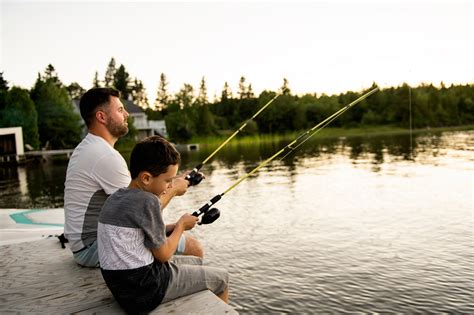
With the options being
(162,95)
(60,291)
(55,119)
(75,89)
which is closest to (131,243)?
(60,291)

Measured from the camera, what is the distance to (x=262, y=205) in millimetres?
13656

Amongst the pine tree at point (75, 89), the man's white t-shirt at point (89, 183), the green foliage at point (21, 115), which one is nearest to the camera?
the man's white t-shirt at point (89, 183)

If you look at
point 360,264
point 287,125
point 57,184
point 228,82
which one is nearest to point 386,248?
point 360,264

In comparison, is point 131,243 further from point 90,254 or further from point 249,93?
point 249,93

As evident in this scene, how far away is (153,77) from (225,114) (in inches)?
1061

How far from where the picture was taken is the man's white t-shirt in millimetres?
3893

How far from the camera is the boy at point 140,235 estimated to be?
304cm

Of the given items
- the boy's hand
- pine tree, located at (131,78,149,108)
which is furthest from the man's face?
pine tree, located at (131,78,149,108)

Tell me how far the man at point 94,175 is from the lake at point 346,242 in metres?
2.49

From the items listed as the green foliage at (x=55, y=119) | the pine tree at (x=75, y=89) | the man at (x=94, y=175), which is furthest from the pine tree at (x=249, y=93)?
the man at (x=94, y=175)

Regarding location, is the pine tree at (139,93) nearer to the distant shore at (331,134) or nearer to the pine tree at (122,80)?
the pine tree at (122,80)

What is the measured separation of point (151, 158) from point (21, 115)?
53.9 m

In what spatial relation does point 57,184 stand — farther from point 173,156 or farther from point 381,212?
point 173,156

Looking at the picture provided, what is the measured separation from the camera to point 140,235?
3.08 metres
